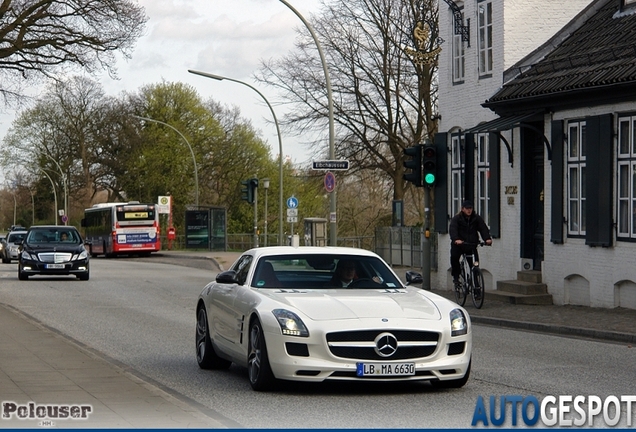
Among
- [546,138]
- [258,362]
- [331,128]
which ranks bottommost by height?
[258,362]

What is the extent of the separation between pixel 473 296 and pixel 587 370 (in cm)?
858

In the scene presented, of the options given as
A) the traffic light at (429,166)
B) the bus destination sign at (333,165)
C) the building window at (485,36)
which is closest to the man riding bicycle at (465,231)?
the traffic light at (429,166)

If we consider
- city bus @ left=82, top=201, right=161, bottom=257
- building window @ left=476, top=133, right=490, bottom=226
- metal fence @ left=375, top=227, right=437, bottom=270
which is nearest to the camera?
building window @ left=476, top=133, right=490, bottom=226

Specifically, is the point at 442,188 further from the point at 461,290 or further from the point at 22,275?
the point at 22,275

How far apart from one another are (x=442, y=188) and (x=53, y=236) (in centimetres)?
1193

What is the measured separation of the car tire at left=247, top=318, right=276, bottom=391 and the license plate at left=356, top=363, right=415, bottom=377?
32.3 inches

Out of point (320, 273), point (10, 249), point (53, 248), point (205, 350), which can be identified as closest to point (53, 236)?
point (53, 248)

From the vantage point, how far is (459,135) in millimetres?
26094

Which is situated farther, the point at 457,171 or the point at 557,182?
the point at 457,171

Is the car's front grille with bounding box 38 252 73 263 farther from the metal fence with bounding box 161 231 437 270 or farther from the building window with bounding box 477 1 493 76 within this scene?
the building window with bounding box 477 1 493 76

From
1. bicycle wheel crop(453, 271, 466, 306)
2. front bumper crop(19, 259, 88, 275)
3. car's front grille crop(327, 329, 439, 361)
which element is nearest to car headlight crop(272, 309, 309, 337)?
car's front grille crop(327, 329, 439, 361)

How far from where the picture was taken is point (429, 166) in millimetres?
23922

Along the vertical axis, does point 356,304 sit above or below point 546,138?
below

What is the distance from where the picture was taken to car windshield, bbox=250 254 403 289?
11.1 meters
